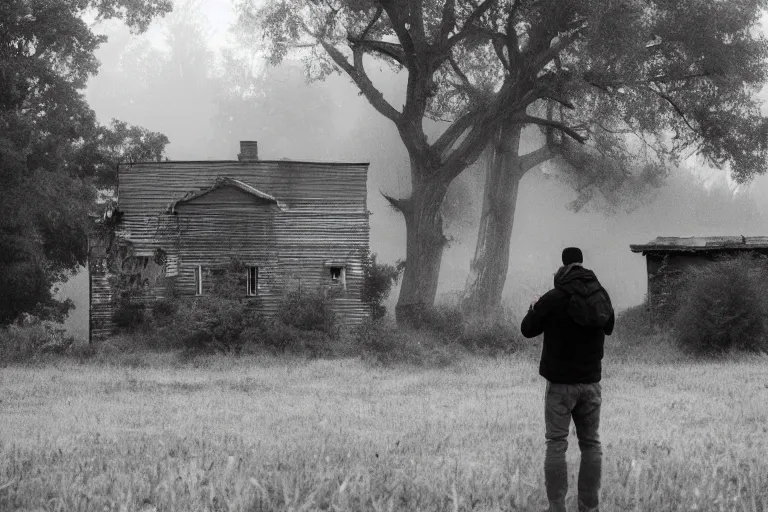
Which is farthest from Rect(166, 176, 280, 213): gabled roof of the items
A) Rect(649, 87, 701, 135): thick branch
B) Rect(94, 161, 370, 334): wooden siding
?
Rect(649, 87, 701, 135): thick branch

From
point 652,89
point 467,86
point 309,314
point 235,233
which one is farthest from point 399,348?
point 467,86

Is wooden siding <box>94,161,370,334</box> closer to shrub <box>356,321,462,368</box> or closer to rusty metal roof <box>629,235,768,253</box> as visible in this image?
shrub <box>356,321,462,368</box>

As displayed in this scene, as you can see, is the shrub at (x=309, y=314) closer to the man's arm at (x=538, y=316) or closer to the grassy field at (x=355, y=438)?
the grassy field at (x=355, y=438)

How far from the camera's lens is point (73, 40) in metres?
33.2

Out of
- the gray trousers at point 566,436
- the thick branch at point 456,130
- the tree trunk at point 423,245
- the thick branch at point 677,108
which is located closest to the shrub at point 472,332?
the tree trunk at point 423,245

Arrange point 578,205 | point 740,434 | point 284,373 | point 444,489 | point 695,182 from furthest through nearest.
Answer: point 695,182
point 578,205
point 284,373
point 740,434
point 444,489

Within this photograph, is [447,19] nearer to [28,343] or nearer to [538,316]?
[28,343]

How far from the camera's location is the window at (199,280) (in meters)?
32.5

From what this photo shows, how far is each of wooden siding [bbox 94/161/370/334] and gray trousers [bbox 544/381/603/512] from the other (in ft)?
79.2

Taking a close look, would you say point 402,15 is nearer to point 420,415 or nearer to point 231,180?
point 231,180

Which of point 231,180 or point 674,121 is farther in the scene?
point 674,121

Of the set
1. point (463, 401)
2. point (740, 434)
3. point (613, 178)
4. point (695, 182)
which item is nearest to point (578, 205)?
point (613, 178)

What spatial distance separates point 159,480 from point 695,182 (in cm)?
8282

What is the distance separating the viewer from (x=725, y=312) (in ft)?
89.7
